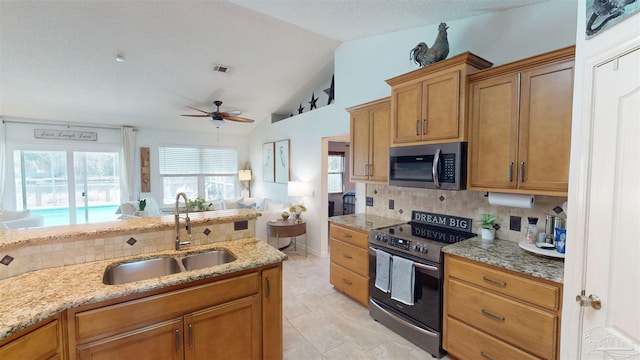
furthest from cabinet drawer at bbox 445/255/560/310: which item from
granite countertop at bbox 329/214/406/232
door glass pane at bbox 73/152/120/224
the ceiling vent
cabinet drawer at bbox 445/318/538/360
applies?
door glass pane at bbox 73/152/120/224

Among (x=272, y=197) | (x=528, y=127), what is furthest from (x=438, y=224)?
(x=272, y=197)

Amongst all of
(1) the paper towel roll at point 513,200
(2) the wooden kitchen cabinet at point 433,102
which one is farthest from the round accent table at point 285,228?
(1) the paper towel roll at point 513,200

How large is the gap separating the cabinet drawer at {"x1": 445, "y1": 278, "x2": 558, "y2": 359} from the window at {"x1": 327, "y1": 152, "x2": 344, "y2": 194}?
566cm

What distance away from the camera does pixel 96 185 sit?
5.82 meters

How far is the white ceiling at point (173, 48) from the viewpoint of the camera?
277 cm

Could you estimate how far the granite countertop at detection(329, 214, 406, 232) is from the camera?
2.82 meters

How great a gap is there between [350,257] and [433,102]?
5.75 ft

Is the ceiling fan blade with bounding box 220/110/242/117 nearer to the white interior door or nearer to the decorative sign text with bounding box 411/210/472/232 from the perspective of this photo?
the decorative sign text with bounding box 411/210/472/232

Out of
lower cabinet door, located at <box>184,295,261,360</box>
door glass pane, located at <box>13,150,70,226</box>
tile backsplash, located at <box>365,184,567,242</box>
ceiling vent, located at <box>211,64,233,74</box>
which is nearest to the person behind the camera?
lower cabinet door, located at <box>184,295,261,360</box>

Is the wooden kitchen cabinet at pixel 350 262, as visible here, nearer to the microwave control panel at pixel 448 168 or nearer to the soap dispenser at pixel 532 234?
the microwave control panel at pixel 448 168

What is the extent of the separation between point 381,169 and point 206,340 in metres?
2.16

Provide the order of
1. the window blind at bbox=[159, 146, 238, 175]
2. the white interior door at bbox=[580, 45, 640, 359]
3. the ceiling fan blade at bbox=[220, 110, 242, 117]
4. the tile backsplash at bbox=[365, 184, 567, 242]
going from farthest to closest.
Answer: the window blind at bbox=[159, 146, 238, 175] → the ceiling fan blade at bbox=[220, 110, 242, 117] → the tile backsplash at bbox=[365, 184, 567, 242] → the white interior door at bbox=[580, 45, 640, 359]

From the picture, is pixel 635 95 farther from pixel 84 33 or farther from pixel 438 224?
pixel 84 33

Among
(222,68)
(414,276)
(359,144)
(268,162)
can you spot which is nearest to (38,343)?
(414,276)
